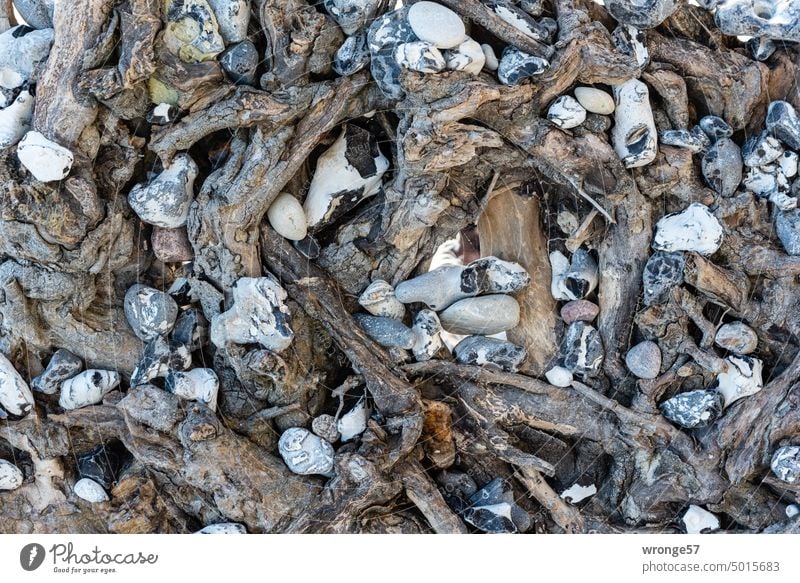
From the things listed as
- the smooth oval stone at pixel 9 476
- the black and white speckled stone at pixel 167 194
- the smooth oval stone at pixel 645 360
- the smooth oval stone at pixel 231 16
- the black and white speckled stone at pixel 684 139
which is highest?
the smooth oval stone at pixel 231 16

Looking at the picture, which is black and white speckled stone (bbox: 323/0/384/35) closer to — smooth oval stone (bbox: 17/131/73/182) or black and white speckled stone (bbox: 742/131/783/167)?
smooth oval stone (bbox: 17/131/73/182)

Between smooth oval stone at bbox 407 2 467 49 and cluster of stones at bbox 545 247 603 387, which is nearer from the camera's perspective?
smooth oval stone at bbox 407 2 467 49

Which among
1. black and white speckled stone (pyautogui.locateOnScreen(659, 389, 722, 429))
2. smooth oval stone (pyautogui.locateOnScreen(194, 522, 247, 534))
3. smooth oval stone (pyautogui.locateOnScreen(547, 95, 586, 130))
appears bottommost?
smooth oval stone (pyautogui.locateOnScreen(194, 522, 247, 534))

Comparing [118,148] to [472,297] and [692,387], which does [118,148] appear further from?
[692,387]

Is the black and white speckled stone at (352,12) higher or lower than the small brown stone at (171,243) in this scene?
higher

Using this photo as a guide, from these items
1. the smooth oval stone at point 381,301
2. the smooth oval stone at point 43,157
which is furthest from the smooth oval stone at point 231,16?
the smooth oval stone at point 381,301

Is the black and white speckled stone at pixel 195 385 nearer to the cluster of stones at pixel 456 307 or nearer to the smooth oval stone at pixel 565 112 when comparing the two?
the cluster of stones at pixel 456 307

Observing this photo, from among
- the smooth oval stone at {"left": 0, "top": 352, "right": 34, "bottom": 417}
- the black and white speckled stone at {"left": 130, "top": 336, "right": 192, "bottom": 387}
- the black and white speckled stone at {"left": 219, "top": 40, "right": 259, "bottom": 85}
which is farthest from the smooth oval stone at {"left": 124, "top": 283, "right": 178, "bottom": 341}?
the black and white speckled stone at {"left": 219, "top": 40, "right": 259, "bottom": 85}
